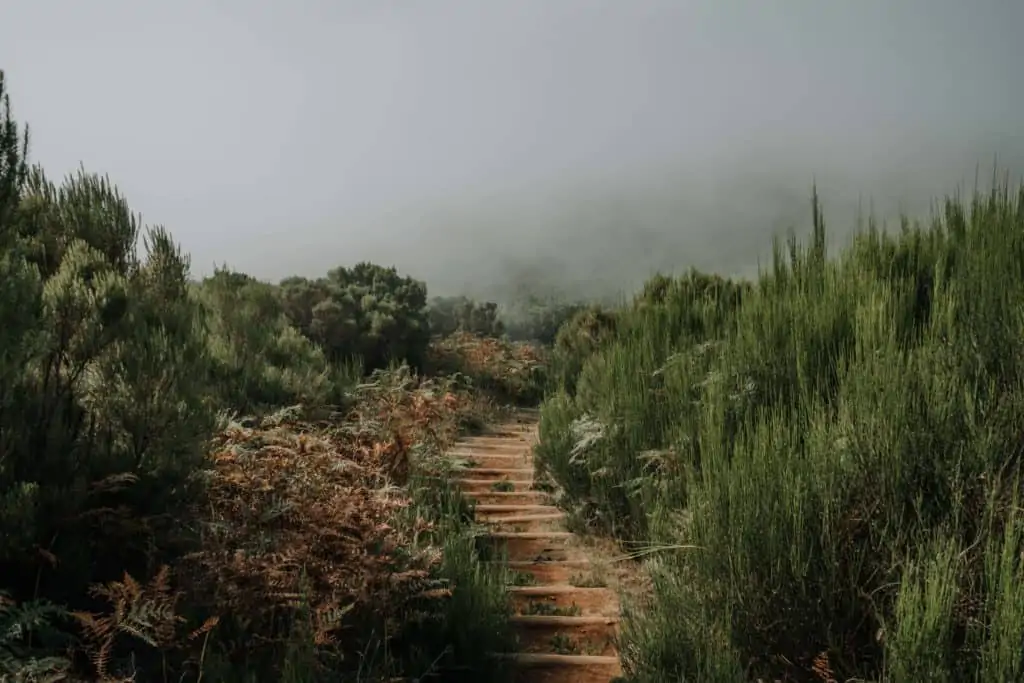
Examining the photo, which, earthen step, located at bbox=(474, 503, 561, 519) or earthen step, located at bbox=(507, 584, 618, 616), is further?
earthen step, located at bbox=(474, 503, 561, 519)

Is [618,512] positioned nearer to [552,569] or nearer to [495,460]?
[552,569]

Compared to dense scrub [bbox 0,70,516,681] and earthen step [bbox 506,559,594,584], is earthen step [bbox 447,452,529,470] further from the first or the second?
dense scrub [bbox 0,70,516,681]

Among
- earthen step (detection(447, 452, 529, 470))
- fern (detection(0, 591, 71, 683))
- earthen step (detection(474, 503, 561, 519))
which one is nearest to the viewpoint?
fern (detection(0, 591, 71, 683))

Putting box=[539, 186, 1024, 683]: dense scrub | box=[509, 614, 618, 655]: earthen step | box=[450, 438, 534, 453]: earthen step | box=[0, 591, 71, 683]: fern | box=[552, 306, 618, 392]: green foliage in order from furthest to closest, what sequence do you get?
box=[552, 306, 618, 392]: green foliage
box=[450, 438, 534, 453]: earthen step
box=[509, 614, 618, 655]: earthen step
box=[539, 186, 1024, 683]: dense scrub
box=[0, 591, 71, 683]: fern

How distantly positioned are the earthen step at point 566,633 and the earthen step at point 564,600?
0.57 ft

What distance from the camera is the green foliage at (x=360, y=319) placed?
18000 mm

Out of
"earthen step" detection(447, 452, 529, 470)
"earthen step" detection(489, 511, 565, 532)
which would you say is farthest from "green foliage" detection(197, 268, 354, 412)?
"earthen step" detection(489, 511, 565, 532)

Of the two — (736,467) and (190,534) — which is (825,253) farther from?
(190,534)

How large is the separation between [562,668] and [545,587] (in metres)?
1.41

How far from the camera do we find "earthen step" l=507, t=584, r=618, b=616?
603 cm

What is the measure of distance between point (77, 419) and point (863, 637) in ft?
15.4

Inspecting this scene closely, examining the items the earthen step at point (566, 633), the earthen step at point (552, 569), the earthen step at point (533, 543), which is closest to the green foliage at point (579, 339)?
the earthen step at point (533, 543)

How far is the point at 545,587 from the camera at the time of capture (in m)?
6.41

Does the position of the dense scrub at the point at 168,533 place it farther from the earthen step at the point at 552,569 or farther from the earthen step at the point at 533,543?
the earthen step at the point at 533,543
